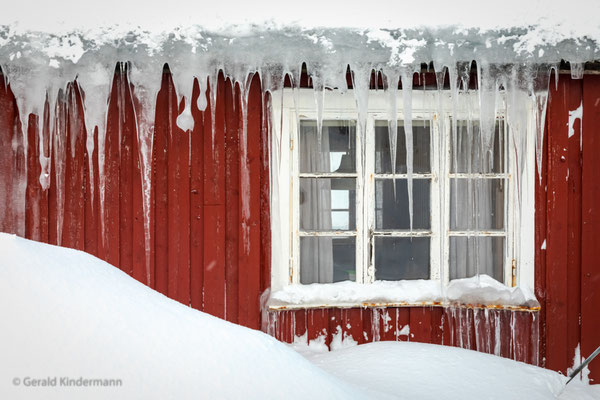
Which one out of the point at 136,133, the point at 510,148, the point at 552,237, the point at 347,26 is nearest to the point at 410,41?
the point at 347,26

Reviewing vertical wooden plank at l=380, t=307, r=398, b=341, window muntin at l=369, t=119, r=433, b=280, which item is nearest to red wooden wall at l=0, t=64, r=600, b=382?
vertical wooden plank at l=380, t=307, r=398, b=341

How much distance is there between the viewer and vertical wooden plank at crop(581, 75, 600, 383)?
2.98m

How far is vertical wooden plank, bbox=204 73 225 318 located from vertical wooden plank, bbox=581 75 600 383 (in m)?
2.53

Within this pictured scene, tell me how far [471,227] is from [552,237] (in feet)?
1.78

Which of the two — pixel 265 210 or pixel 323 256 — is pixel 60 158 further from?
pixel 323 256

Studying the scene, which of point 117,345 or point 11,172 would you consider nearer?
point 117,345

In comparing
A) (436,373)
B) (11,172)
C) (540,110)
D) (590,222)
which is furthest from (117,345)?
(590,222)

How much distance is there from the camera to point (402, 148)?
125 inches

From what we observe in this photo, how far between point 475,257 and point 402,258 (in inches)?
20.9

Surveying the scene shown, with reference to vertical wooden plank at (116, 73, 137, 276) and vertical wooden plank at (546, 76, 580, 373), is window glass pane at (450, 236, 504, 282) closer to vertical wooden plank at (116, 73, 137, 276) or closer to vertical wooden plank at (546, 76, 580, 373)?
vertical wooden plank at (546, 76, 580, 373)

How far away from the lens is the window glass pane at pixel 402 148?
314 centimetres

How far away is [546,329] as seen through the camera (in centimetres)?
302

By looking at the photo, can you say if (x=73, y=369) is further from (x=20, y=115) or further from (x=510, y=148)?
(x=510, y=148)

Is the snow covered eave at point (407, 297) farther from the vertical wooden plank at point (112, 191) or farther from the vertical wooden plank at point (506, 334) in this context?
the vertical wooden plank at point (112, 191)
